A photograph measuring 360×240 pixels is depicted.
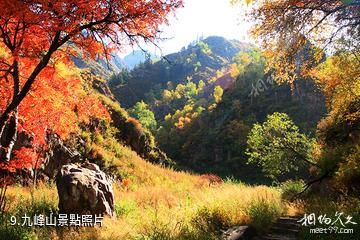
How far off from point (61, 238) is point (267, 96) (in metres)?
79.9

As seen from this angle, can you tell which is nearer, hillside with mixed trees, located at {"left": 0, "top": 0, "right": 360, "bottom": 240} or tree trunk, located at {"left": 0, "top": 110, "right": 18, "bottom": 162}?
hillside with mixed trees, located at {"left": 0, "top": 0, "right": 360, "bottom": 240}

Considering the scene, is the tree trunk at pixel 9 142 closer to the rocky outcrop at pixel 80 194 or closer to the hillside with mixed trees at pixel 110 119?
the hillside with mixed trees at pixel 110 119

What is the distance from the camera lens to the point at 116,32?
352 inches

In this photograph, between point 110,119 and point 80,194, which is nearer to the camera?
point 80,194

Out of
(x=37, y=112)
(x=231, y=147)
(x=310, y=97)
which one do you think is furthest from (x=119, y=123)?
(x=310, y=97)

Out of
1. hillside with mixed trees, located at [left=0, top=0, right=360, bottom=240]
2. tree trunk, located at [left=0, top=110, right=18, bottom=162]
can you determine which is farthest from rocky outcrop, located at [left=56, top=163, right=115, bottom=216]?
tree trunk, located at [left=0, top=110, right=18, bottom=162]

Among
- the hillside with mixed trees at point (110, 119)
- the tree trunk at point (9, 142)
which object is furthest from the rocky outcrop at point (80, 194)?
the tree trunk at point (9, 142)

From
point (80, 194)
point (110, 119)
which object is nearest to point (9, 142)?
point (80, 194)

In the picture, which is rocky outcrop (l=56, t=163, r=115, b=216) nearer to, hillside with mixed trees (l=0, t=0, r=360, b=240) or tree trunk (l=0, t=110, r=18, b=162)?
hillside with mixed trees (l=0, t=0, r=360, b=240)

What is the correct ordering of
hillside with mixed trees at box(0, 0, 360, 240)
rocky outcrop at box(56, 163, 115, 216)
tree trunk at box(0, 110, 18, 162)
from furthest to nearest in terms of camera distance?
1. rocky outcrop at box(56, 163, 115, 216)
2. tree trunk at box(0, 110, 18, 162)
3. hillside with mixed trees at box(0, 0, 360, 240)

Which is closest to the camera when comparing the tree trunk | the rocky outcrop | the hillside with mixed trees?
the hillside with mixed trees

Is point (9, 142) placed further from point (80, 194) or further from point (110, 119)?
point (110, 119)

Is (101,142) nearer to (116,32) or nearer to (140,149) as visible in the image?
(140,149)

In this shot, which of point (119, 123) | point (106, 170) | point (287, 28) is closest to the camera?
point (287, 28)
